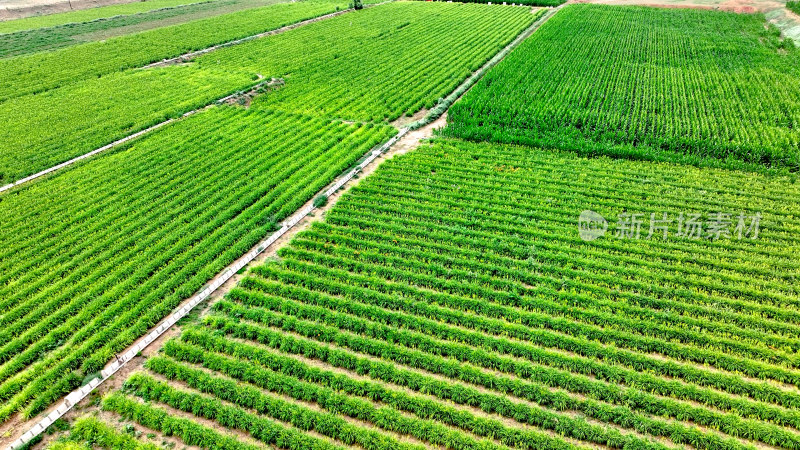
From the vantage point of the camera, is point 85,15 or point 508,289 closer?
point 508,289

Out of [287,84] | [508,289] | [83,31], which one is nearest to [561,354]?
[508,289]

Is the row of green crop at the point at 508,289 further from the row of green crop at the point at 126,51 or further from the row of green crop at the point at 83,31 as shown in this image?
the row of green crop at the point at 83,31

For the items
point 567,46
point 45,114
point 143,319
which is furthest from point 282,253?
point 567,46

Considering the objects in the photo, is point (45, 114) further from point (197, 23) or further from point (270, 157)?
point (197, 23)

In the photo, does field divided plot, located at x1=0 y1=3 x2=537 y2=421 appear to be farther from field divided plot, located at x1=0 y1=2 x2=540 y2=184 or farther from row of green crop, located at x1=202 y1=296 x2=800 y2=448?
row of green crop, located at x1=202 y1=296 x2=800 y2=448

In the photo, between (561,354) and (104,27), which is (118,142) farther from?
(104,27)

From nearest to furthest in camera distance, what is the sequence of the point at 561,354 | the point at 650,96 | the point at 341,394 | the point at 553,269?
the point at 341,394 → the point at 561,354 → the point at 553,269 → the point at 650,96

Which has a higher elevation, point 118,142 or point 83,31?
point 83,31
